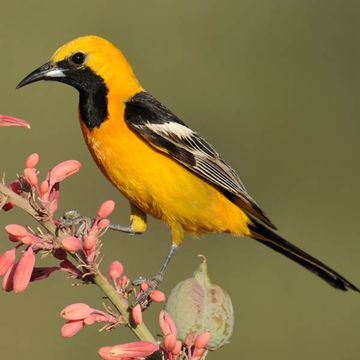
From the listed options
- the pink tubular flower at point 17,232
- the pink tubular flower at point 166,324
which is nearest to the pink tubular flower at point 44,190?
the pink tubular flower at point 17,232

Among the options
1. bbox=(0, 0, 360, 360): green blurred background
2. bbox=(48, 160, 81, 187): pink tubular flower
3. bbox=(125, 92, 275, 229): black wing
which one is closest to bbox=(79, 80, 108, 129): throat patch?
bbox=(125, 92, 275, 229): black wing

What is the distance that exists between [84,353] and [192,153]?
2.67m

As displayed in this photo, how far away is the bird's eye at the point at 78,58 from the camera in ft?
14.5

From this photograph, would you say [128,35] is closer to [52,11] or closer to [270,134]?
[52,11]

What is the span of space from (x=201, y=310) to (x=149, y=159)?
1.90 metres

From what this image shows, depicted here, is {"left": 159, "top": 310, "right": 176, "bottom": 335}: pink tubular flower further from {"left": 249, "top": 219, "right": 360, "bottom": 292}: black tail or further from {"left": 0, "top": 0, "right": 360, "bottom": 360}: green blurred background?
{"left": 0, "top": 0, "right": 360, "bottom": 360}: green blurred background

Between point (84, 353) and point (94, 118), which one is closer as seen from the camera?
point (94, 118)

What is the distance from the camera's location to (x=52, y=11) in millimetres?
9859

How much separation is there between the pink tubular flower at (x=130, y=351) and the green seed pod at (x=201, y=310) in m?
0.21

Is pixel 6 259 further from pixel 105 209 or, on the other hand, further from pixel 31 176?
pixel 105 209

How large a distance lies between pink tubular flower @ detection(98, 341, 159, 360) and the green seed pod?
0.21m

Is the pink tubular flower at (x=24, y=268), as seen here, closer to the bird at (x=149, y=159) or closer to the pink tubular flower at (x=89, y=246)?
the pink tubular flower at (x=89, y=246)

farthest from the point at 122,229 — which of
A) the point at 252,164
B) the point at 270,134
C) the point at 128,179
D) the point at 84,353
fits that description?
the point at 270,134

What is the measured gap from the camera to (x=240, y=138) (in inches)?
360
